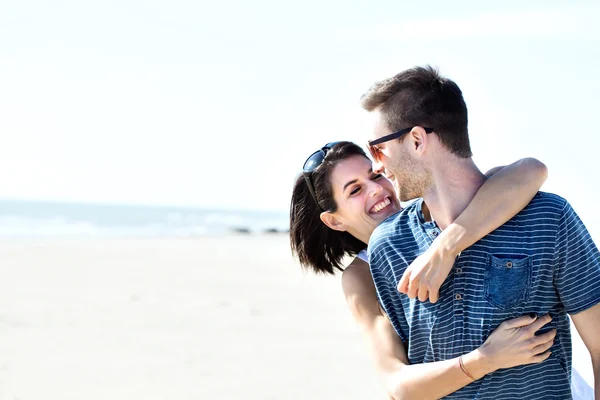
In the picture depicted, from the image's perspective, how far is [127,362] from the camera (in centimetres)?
764

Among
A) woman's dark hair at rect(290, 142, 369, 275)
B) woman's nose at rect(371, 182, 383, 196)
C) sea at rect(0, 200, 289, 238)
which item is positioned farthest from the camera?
sea at rect(0, 200, 289, 238)

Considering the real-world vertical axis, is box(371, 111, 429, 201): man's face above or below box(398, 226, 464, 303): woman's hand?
above

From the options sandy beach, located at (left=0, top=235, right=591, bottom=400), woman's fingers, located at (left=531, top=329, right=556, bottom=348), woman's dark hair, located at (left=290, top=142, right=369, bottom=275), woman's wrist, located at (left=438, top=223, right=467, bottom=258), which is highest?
woman's wrist, located at (left=438, top=223, right=467, bottom=258)

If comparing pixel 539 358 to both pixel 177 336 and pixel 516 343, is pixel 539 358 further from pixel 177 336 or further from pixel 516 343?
pixel 177 336

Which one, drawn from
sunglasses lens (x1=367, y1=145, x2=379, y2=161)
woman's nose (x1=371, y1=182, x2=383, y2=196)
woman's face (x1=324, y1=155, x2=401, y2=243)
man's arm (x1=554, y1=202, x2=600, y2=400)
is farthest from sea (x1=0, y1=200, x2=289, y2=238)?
man's arm (x1=554, y1=202, x2=600, y2=400)

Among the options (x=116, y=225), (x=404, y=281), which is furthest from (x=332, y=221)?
(x=116, y=225)

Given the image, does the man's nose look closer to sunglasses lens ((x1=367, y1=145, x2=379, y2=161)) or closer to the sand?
sunglasses lens ((x1=367, y1=145, x2=379, y2=161))

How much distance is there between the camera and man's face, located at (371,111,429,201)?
2439 mm

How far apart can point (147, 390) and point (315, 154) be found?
4.01 meters

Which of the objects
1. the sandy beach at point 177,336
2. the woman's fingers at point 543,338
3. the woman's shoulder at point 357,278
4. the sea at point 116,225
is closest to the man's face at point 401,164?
the woman's fingers at point 543,338

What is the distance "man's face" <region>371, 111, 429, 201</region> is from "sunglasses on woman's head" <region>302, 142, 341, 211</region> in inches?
38.1

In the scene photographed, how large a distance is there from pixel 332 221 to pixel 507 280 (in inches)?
52.7

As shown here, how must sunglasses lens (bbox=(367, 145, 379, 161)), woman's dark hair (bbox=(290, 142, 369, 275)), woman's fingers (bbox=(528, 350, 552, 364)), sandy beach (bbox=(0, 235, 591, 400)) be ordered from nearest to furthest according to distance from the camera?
1. woman's fingers (bbox=(528, 350, 552, 364))
2. sunglasses lens (bbox=(367, 145, 379, 161))
3. woman's dark hair (bbox=(290, 142, 369, 275))
4. sandy beach (bbox=(0, 235, 591, 400))

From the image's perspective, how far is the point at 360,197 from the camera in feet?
10.9
